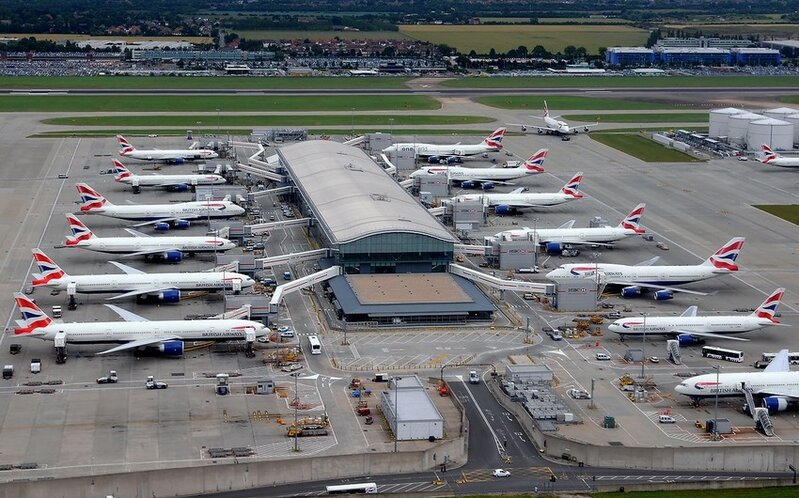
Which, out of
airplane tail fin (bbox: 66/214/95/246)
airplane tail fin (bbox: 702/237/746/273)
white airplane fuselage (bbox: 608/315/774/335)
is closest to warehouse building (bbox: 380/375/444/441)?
white airplane fuselage (bbox: 608/315/774/335)

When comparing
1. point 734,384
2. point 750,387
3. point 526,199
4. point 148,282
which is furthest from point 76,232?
point 750,387

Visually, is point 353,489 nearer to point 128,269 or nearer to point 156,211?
point 128,269

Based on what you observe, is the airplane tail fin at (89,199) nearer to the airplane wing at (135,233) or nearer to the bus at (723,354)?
the airplane wing at (135,233)

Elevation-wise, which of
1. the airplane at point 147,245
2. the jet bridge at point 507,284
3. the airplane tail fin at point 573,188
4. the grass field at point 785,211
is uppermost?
the airplane tail fin at point 573,188

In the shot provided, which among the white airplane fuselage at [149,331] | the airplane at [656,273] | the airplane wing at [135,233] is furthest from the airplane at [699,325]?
the airplane wing at [135,233]

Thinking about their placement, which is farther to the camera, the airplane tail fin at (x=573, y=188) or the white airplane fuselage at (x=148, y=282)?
the airplane tail fin at (x=573, y=188)

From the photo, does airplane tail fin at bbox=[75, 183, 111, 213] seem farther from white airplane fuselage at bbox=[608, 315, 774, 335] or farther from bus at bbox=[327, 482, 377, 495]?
bus at bbox=[327, 482, 377, 495]
